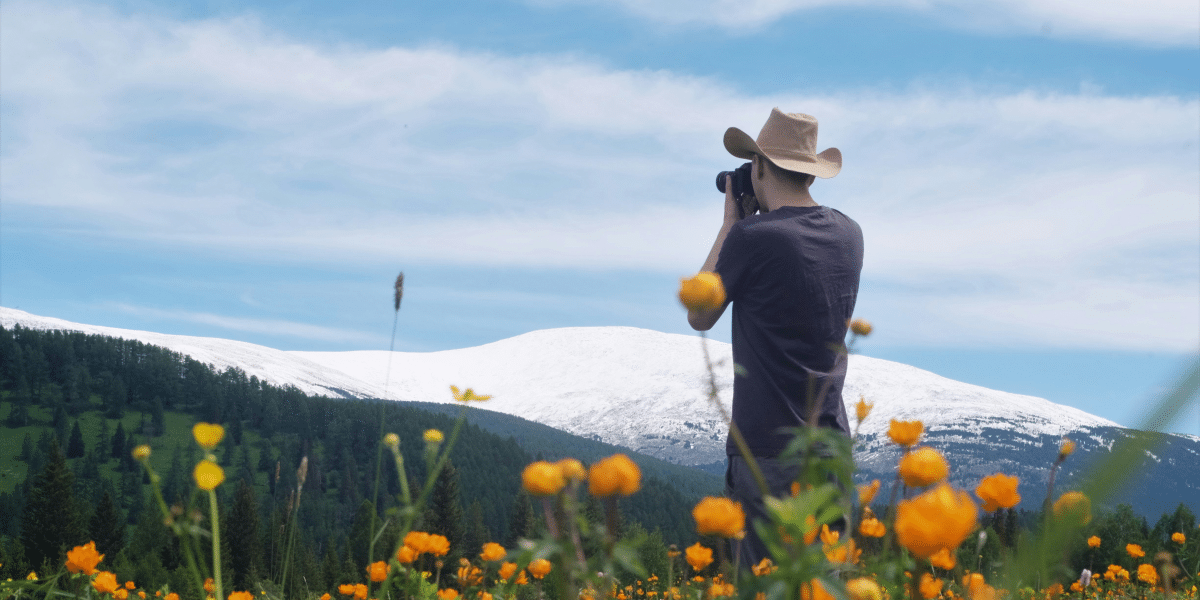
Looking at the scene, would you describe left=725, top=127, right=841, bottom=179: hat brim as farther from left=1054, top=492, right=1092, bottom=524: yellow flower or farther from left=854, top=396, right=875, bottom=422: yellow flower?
left=1054, top=492, right=1092, bottom=524: yellow flower

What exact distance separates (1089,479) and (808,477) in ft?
1.95

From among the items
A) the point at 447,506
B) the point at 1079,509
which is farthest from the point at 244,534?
the point at 1079,509

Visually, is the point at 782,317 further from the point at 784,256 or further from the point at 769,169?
the point at 769,169

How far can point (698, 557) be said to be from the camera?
8.55 ft

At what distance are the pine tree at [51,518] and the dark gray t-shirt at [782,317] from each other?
56.9 meters

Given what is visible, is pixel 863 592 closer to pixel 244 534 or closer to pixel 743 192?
pixel 743 192

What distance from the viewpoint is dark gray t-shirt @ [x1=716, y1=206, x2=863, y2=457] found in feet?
10.3

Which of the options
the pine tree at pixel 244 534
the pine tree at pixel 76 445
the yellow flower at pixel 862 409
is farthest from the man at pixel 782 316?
the pine tree at pixel 76 445

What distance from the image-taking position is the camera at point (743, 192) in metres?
3.61

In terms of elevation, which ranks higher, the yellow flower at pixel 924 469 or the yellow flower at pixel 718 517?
the yellow flower at pixel 924 469

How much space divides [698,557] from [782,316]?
1.06 m

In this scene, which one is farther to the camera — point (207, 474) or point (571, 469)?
point (207, 474)

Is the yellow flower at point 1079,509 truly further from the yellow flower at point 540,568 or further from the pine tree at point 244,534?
the pine tree at point 244,534

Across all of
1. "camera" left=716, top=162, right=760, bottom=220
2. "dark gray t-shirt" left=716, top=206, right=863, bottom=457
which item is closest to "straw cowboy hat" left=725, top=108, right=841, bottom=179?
"camera" left=716, top=162, right=760, bottom=220
